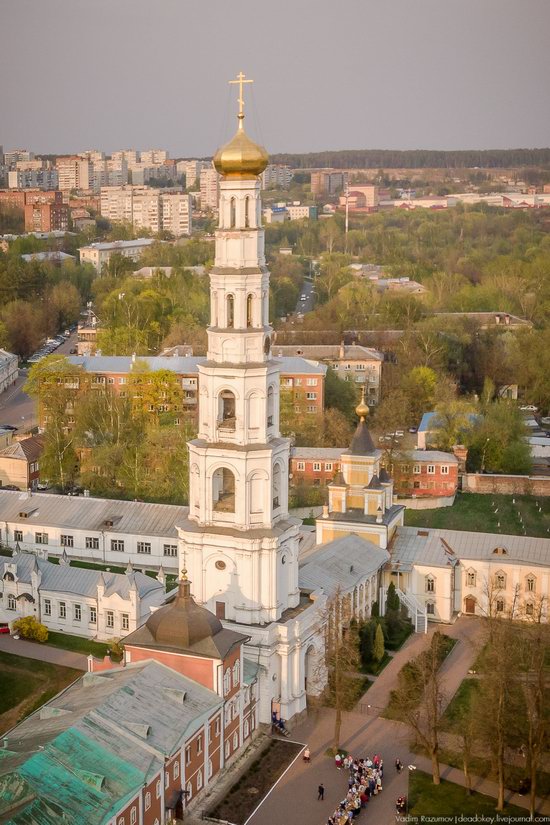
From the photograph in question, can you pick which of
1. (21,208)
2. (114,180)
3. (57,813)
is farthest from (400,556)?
(114,180)

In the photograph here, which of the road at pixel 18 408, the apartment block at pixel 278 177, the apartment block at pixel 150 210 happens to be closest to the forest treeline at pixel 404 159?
the apartment block at pixel 278 177

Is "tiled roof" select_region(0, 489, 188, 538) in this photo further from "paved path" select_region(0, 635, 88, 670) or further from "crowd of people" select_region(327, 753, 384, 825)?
"crowd of people" select_region(327, 753, 384, 825)

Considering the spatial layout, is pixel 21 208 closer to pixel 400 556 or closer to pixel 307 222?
pixel 307 222

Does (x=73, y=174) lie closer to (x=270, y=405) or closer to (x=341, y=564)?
(x=341, y=564)

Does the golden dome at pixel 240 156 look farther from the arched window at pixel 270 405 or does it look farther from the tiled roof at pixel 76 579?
the tiled roof at pixel 76 579

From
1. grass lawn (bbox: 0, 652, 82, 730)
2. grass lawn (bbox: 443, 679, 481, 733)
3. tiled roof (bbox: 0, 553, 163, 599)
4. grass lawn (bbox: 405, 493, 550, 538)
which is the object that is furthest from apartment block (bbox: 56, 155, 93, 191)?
grass lawn (bbox: 443, 679, 481, 733)

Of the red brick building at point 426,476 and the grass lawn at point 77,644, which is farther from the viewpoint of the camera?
the red brick building at point 426,476

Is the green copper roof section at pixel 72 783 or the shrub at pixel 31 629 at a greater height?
the green copper roof section at pixel 72 783
